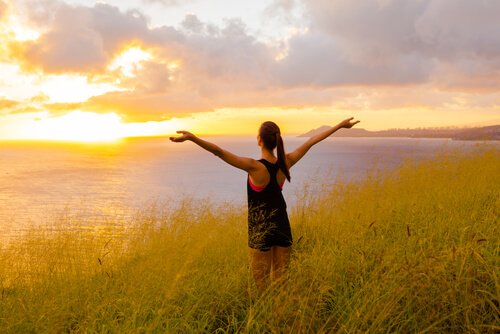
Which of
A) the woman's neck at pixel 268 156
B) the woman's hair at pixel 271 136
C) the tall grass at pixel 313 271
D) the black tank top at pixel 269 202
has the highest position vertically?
the woman's hair at pixel 271 136

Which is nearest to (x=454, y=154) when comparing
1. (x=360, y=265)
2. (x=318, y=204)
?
(x=318, y=204)

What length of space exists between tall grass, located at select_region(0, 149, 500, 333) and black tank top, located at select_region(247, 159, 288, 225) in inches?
24.0

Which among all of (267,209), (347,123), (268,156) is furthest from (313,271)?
(347,123)

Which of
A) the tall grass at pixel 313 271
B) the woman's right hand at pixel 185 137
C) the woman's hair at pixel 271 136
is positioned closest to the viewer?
the tall grass at pixel 313 271

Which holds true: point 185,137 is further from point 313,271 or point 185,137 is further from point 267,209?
point 313,271

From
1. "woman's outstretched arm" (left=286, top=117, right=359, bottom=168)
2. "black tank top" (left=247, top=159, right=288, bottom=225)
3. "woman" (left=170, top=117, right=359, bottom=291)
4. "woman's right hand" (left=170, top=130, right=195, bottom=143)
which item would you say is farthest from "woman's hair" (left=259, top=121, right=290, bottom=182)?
"woman's right hand" (left=170, top=130, right=195, bottom=143)

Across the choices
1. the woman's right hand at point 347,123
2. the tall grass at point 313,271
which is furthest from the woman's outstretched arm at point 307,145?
the tall grass at point 313,271

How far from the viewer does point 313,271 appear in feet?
11.9

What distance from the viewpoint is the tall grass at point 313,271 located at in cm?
300

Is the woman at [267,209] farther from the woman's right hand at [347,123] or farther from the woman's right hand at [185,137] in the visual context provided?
the woman's right hand at [347,123]

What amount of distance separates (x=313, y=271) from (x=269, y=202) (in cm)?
115

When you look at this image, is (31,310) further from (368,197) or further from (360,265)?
(368,197)

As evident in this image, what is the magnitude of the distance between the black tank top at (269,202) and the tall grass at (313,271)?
61 cm

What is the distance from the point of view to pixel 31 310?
407cm
